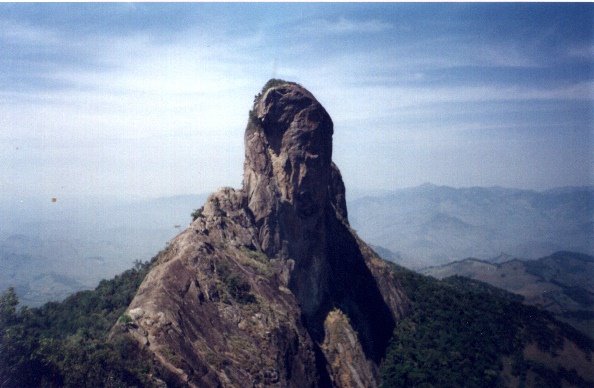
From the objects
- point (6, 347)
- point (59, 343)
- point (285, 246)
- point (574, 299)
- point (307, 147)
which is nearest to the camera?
point (6, 347)

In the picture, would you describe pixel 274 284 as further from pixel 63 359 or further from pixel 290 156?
pixel 63 359

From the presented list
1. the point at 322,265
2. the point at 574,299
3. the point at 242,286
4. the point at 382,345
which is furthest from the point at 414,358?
the point at 574,299

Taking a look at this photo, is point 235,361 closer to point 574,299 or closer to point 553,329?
point 553,329

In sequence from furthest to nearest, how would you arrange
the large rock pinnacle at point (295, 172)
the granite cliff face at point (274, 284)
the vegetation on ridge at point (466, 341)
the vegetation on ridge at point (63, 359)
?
the vegetation on ridge at point (466, 341) → the large rock pinnacle at point (295, 172) → the granite cliff face at point (274, 284) → the vegetation on ridge at point (63, 359)

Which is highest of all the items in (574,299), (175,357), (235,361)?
(175,357)

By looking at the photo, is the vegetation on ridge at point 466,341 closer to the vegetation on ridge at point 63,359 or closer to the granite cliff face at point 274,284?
the granite cliff face at point 274,284

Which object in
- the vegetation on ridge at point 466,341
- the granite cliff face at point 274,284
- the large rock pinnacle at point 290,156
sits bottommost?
the vegetation on ridge at point 466,341

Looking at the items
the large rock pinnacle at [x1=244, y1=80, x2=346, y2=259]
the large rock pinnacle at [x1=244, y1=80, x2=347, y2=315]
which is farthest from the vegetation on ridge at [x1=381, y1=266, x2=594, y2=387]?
the large rock pinnacle at [x1=244, y1=80, x2=346, y2=259]

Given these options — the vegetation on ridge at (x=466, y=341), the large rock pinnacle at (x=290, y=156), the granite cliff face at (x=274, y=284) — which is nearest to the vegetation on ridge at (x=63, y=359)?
the granite cliff face at (x=274, y=284)

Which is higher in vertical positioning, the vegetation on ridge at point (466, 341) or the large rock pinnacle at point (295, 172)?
A: the large rock pinnacle at point (295, 172)
